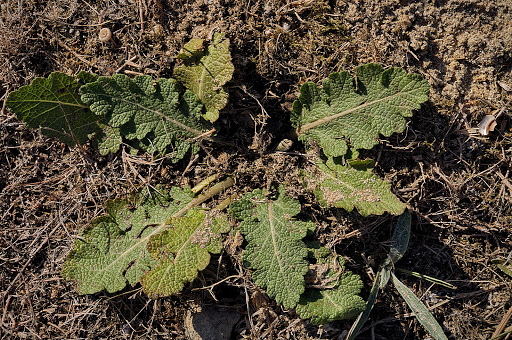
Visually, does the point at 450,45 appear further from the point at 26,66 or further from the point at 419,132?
the point at 26,66

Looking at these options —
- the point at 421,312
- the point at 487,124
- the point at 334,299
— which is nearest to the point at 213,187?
the point at 334,299

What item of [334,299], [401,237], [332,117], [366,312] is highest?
[332,117]

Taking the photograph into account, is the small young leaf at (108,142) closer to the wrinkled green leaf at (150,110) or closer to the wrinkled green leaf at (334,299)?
the wrinkled green leaf at (150,110)

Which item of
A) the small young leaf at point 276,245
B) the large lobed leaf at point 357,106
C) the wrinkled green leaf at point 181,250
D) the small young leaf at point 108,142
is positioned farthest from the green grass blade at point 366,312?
the small young leaf at point 108,142

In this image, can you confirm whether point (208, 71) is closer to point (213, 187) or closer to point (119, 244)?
point (213, 187)

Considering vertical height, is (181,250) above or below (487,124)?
below

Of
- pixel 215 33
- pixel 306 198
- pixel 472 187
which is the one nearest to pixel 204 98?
pixel 215 33
